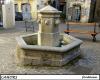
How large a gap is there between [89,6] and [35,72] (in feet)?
57.8

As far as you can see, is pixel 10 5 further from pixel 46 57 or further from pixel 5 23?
pixel 46 57

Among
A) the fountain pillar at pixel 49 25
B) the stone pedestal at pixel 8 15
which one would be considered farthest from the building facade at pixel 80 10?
the fountain pillar at pixel 49 25

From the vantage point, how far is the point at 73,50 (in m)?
8.17

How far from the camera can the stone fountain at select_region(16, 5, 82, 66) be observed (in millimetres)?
7467

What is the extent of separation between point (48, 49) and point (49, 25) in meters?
1.27

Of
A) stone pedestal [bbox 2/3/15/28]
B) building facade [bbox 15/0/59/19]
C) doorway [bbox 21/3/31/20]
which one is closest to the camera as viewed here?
stone pedestal [bbox 2/3/15/28]

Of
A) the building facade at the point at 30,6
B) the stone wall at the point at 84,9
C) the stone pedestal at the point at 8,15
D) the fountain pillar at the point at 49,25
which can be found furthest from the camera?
the building facade at the point at 30,6

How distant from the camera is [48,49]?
7391mm

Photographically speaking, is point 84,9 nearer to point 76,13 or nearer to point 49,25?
point 76,13

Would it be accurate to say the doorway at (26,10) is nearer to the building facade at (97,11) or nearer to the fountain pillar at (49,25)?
the building facade at (97,11)

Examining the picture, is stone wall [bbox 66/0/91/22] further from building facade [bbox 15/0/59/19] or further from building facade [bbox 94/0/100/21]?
building facade [bbox 15/0/59/19]

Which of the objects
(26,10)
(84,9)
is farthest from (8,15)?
(84,9)

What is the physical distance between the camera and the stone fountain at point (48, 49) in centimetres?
747

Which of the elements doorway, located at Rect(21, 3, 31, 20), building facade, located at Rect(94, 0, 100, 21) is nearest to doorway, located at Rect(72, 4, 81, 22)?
building facade, located at Rect(94, 0, 100, 21)
